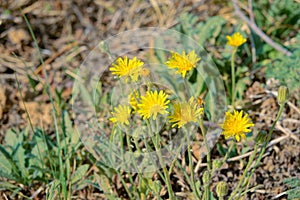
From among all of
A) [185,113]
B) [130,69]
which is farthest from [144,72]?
[185,113]

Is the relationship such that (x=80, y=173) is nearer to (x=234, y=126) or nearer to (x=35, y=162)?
(x=35, y=162)

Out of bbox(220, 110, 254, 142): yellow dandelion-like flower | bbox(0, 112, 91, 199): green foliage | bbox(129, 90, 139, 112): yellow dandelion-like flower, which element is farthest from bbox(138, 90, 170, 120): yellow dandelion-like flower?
bbox(0, 112, 91, 199): green foliage

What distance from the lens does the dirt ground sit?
209cm

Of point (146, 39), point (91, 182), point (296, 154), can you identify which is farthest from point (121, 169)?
point (146, 39)

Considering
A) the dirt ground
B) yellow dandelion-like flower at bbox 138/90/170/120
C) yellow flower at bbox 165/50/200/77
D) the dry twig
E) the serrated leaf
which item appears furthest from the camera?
the dry twig

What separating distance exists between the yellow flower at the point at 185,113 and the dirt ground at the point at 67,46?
23.1 inches

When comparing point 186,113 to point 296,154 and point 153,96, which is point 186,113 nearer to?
point 153,96

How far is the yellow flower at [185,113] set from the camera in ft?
4.49

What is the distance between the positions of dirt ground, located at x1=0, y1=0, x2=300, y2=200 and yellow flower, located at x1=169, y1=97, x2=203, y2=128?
0.59m

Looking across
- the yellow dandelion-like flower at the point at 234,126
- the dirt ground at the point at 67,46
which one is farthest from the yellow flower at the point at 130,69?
the dirt ground at the point at 67,46

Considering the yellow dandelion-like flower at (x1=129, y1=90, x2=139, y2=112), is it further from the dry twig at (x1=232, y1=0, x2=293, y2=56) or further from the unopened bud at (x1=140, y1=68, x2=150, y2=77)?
the dry twig at (x1=232, y1=0, x2=293, y2=56)

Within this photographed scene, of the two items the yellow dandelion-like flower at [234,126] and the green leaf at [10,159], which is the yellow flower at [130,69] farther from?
the green leaf at [10,159]

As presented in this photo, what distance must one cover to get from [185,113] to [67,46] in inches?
58.7

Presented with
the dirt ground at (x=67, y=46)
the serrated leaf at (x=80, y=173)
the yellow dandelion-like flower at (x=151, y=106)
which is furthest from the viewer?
the dirt ground at (x=67, y=46)
